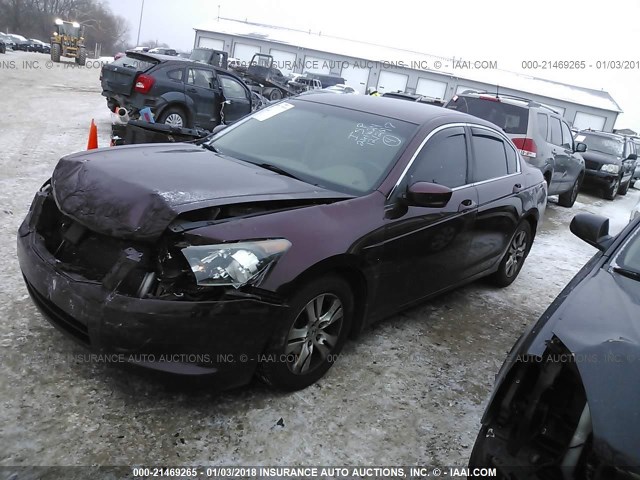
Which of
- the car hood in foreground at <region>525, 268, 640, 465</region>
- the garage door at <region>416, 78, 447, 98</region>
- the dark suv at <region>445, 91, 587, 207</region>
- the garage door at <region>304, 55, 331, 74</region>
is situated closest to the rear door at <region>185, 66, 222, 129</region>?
the dark suv at <region>445, 91, 587, 207</region>

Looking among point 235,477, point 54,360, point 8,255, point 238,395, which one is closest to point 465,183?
point 238,395

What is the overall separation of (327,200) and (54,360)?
183 centimetres

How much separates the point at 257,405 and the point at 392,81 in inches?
2005

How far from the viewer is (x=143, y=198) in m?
2.84

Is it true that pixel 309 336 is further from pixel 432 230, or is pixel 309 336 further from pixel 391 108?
pixel 391 108

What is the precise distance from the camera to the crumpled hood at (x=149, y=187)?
277cm

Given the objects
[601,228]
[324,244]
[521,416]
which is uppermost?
[601,228]

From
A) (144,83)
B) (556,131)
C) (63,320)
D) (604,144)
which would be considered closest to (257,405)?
(63,320)

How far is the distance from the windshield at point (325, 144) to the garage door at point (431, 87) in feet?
156

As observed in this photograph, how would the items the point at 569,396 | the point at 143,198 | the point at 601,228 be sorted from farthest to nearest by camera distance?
1. the point at 601,228
2. the point at 143,198
3. the point at 569,396

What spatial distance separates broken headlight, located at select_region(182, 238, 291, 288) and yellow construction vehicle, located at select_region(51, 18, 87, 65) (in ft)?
134

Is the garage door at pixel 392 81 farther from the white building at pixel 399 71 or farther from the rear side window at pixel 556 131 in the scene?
the rear side window at pixel 556 131

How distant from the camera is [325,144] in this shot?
3902 mm

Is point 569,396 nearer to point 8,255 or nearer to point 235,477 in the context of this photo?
point 235,477
